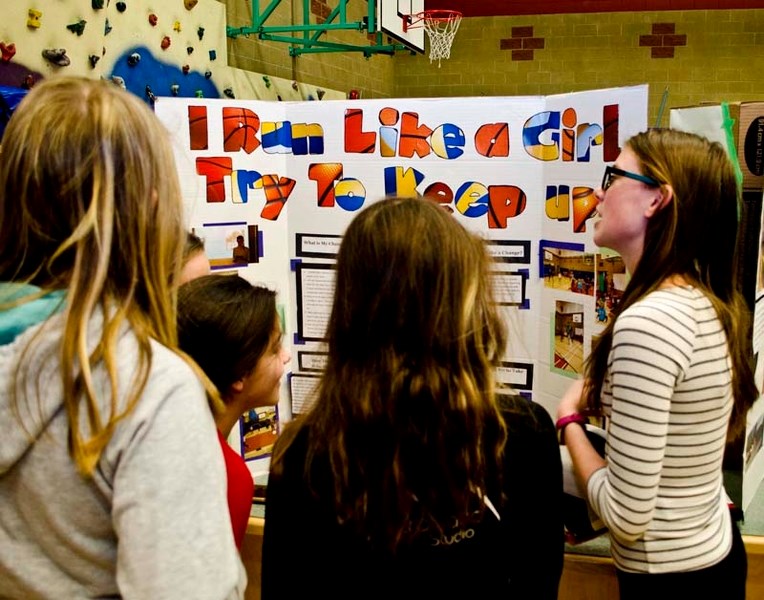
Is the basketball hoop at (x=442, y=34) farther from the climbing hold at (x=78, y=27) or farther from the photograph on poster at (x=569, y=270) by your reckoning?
the photograph on poster at (x=569, y=270)

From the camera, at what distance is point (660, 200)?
4.24ft

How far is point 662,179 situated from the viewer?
1.28 m

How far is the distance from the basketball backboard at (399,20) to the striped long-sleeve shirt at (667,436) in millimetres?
3716

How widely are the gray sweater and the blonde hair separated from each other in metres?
0.03

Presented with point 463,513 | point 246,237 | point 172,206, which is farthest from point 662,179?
point 246,237

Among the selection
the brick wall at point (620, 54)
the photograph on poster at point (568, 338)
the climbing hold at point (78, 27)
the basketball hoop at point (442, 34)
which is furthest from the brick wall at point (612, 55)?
the photograph on poster at point (568, 338)

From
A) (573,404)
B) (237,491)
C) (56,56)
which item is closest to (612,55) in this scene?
(56,56)

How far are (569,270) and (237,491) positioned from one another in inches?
49.2

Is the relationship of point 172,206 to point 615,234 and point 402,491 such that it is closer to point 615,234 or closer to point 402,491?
point 402,491

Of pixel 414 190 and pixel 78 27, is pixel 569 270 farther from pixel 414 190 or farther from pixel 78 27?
pixel 78 27

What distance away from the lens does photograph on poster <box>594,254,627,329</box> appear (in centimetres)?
205

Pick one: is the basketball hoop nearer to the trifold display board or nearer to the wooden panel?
the wooden panel

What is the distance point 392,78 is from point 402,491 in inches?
266

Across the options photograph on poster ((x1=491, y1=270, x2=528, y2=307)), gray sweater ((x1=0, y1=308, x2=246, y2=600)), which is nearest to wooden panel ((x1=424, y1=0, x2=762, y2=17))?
photograph on poster ((x1=491, y1=270, x2=528, y2=307))
